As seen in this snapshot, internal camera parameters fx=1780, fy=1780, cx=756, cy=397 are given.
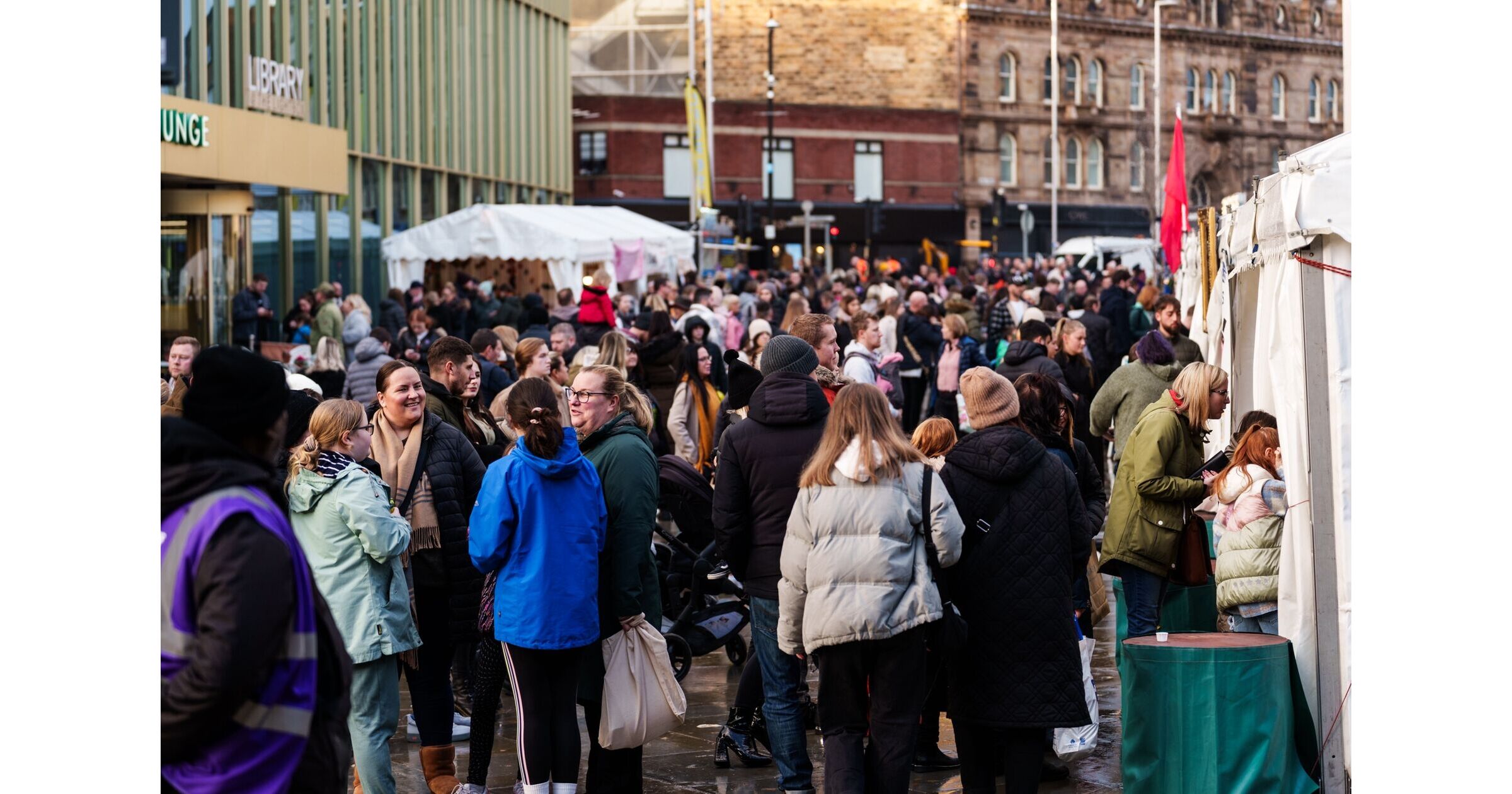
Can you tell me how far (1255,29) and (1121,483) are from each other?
73.5 m

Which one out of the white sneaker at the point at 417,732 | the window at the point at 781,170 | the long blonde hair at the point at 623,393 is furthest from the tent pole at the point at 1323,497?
the window at the point at 781,170

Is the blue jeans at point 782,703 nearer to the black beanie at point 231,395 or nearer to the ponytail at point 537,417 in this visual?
the ponytail at point 537,417

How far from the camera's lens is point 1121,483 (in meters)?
8.22

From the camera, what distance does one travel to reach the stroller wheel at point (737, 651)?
33.3ft

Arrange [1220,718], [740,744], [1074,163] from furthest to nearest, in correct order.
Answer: [1074,163], [740,744], [1220,718]

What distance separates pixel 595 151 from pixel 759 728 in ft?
180

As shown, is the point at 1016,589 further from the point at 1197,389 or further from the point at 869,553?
the point at 1197,389

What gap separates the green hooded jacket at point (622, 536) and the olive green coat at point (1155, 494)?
7.67 feet

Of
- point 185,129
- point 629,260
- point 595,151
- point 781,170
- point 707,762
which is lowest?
point 707,762

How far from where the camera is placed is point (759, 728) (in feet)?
26.5

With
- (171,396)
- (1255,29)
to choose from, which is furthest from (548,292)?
(1255,29)

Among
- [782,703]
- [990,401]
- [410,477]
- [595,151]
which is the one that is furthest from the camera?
[595,151]

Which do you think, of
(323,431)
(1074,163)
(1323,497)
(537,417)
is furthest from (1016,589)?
(1074,163)
